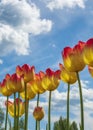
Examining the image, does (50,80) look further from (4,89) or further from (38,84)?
(4,89)

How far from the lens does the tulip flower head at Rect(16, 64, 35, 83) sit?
4879 millimetres

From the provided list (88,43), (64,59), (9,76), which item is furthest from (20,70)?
(88,43)

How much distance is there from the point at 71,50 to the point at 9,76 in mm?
1203

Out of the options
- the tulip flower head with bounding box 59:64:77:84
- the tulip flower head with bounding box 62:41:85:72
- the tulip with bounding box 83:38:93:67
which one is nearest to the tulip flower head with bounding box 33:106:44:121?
the tulip flower head with bounding box 59:64:77:84

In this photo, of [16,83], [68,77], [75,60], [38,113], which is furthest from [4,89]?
[75,60]

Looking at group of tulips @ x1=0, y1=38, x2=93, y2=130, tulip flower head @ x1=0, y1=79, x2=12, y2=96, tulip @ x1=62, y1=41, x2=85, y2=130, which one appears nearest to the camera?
tulip @ x1=62, y1=41, x2=85, y2=130

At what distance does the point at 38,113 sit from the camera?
5.26 metres

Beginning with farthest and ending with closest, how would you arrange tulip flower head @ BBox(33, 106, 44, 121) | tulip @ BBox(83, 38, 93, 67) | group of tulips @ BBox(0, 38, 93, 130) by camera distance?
tulip flower head @ BBox(33, 106, 44, 121), group of tulips @ BBox(0, 38, 93, 130), tulip @ BBox(83, 38, 93, 67)

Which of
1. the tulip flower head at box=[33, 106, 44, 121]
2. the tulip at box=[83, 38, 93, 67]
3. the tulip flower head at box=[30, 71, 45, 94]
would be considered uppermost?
the tulip flower head at box=[30, 71, 45, 94]

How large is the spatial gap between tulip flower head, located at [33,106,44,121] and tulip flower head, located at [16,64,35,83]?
524mm

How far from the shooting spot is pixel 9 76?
5.05 meters

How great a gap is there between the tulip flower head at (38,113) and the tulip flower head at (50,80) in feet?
1.55

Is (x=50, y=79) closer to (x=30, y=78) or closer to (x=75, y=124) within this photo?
(x=30, y=78)

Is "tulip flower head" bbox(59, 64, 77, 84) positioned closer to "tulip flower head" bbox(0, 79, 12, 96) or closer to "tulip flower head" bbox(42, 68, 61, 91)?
"tulip flower head" bbox(42, 68, 61, 91)
